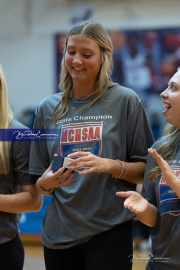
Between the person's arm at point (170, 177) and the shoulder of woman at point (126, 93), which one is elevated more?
the shoulder of woman at point (126, 93)

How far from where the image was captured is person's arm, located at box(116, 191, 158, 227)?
1.26 meters

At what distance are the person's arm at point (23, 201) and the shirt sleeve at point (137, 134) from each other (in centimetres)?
47

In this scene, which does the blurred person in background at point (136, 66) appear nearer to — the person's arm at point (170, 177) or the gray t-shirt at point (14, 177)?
→ the gray t-shirt at point (14, 177)

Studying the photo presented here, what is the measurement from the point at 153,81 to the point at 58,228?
264 cm

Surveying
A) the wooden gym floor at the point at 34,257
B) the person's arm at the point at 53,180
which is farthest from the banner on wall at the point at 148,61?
the person's arm at the point at 53,180

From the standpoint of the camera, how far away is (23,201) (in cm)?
161

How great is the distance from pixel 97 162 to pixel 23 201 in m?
0.42

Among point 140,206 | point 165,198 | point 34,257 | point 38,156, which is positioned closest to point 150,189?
point 165,198

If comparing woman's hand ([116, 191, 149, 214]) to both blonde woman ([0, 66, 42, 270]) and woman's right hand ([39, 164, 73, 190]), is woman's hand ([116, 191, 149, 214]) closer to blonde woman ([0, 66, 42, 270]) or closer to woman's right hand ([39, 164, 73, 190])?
woman's right hand ([39, 164, 73, 190])

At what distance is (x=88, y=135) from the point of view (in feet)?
5.07

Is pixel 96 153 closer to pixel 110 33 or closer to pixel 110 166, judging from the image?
pixel 110 166

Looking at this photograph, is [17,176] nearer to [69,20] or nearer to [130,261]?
[130,261]

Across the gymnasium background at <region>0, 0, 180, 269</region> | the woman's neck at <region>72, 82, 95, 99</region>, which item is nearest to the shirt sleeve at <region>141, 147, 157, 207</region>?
the woman's neck at <region>72, 82, 95, 99</region>

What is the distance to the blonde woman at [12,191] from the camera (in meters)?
1.56
